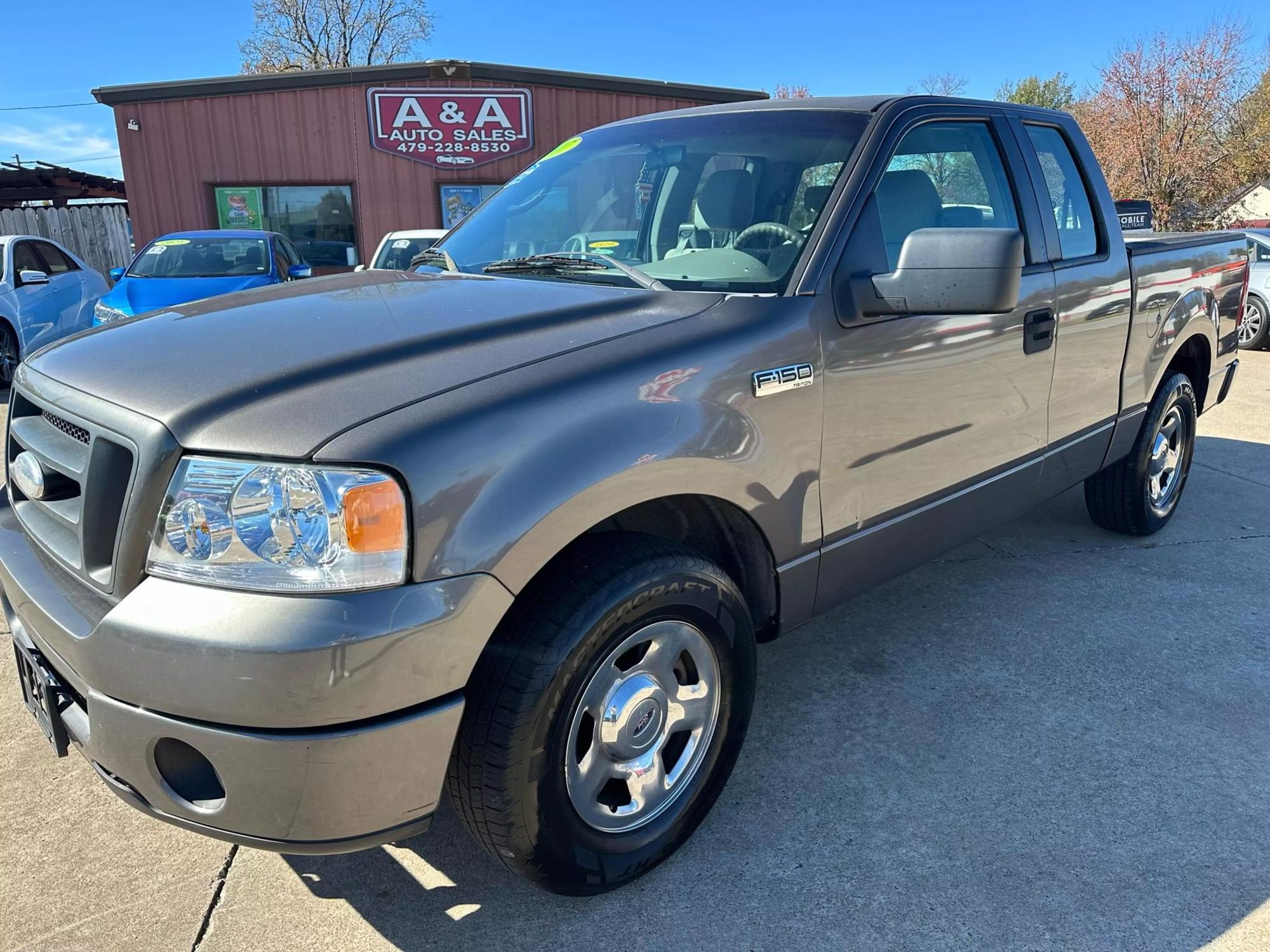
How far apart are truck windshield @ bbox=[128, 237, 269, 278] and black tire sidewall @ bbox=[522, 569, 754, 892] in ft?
28.8

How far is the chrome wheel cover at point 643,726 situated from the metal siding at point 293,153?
14795 mm

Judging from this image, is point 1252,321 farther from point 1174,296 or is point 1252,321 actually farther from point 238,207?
point 238,207

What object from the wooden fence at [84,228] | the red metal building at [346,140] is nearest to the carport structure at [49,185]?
the wooden fence at [84,228]

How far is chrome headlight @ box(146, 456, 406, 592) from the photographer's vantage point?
5.35ft

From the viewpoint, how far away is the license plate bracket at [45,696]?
1965 mm

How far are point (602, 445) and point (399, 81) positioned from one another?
15.7 meters

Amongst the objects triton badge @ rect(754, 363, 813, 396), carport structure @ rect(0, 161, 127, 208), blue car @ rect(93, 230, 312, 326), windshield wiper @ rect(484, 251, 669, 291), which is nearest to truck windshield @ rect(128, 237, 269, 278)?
blue car @ rect(93, 230, 312, 326)

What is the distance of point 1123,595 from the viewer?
3.98 meters

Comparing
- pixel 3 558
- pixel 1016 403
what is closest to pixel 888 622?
pixel 1016 403

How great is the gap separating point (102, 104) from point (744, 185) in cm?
1619

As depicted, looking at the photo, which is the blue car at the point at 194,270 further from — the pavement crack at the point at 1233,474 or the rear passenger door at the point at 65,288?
the pavement crack at the point at 1233,474

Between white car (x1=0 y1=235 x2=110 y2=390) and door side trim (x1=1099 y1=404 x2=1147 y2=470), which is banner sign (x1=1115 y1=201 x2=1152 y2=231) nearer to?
door side trim (x1=1099 y1=404 x2=1147 y2=470)

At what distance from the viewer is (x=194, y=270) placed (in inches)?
379

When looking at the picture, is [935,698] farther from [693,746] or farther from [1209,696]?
[693,746]
